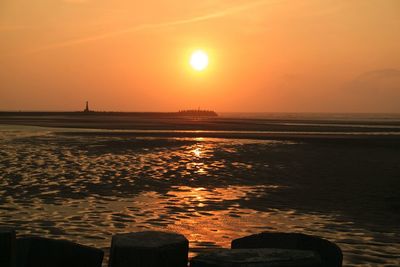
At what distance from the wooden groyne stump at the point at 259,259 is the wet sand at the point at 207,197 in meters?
3.44

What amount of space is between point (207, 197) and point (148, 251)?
943cm

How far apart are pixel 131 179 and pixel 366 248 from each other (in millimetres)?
10138

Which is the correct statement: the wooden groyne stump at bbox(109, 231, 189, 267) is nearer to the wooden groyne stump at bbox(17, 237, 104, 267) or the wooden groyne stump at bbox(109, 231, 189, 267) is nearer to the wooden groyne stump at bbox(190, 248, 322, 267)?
the wooden groyne stump at bbox(190, 248, 322, 267)

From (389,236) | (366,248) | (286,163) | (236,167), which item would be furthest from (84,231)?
(286,163)

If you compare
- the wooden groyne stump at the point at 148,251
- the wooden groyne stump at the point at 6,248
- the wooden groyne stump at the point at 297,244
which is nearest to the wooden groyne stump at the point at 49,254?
the wooden groyne stump at the point at 6,248

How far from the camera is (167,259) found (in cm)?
515

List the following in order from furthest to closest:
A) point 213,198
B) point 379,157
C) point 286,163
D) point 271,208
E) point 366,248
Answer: point 379,157
point 286,163
point 213,198
point 271,208
point 366,248

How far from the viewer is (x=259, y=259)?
476cm

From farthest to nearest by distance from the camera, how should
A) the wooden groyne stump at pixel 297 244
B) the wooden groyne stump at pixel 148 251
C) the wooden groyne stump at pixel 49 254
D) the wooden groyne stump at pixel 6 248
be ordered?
the wooden groyne stump at pixel 297 244, the wooden groyne stump at pixel 49 254, the wooden groyne stump at pixel 6 248, the wooden groyne stump at pixel 148 251

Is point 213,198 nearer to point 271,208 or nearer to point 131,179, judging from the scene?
point 271,208

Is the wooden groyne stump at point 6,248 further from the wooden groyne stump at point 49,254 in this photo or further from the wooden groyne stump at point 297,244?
the wooden groyne stump at point 297,244

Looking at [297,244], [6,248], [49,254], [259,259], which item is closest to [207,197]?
[297,244]

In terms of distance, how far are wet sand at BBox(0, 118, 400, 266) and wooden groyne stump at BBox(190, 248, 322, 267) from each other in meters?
3.44

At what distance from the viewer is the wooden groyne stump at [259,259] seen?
469 cm
